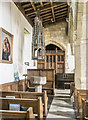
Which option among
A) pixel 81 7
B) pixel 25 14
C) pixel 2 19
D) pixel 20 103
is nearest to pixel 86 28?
pixel 81 7

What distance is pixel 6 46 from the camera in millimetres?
5535

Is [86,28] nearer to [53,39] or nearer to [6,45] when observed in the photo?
[6,45]

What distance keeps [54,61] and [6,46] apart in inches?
249

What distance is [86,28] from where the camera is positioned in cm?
516

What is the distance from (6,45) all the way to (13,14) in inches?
55.4

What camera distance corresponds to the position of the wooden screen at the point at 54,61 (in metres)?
11.4

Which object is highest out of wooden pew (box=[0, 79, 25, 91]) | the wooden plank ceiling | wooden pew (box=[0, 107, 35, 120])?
the wooden plank ceiling

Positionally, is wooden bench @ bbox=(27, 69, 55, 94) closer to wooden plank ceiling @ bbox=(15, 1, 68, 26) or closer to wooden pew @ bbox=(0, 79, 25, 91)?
wooden pew @ bbox=(0, 79, 25, 91)

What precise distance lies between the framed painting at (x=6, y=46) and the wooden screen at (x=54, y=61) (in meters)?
5.67

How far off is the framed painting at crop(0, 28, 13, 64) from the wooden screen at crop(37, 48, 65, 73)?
5671 mm

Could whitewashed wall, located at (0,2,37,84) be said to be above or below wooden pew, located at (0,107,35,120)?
above

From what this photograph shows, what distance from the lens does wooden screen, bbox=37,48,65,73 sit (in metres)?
11.4

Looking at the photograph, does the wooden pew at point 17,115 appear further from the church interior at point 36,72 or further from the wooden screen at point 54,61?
the wooden screen at point 54,61

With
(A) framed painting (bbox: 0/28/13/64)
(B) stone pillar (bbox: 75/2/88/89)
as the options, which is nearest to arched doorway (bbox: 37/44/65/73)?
(A) framed painting (bbox: 0/28/13/64)
